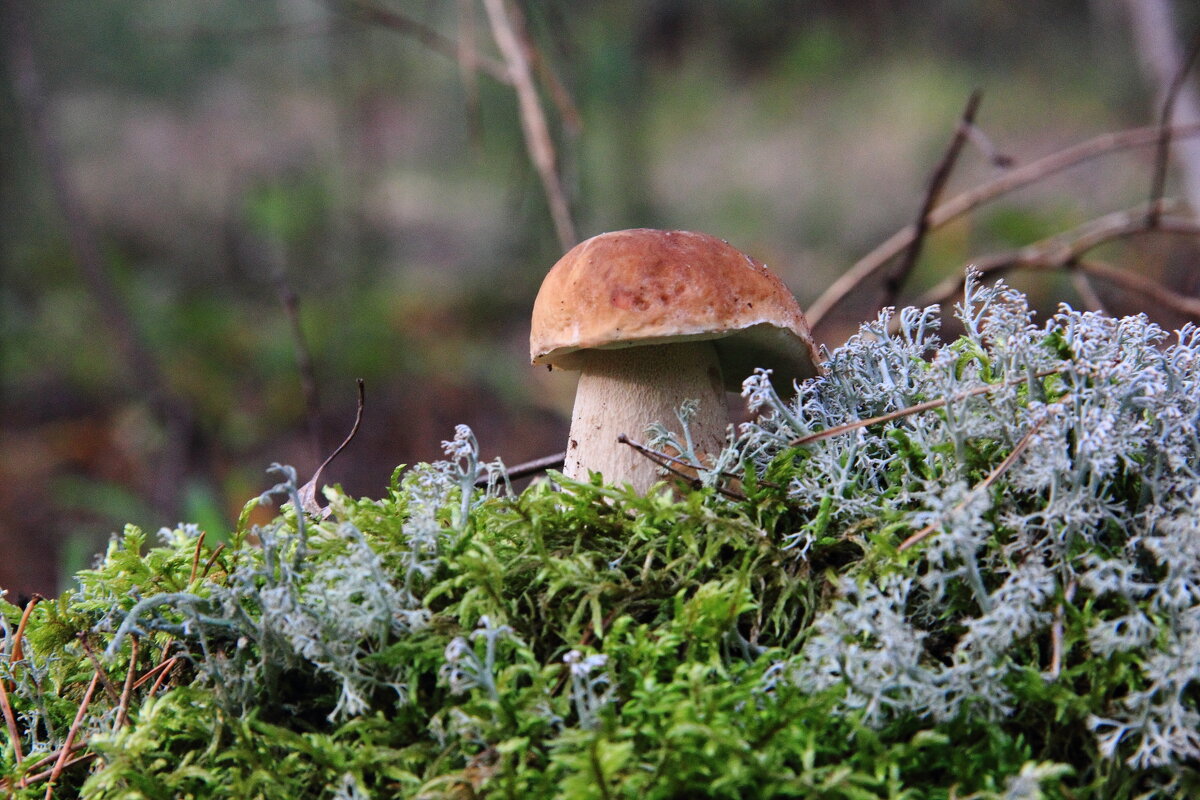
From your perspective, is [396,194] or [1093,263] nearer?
[1093,263]

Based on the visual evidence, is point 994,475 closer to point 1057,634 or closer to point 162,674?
point 1057,634

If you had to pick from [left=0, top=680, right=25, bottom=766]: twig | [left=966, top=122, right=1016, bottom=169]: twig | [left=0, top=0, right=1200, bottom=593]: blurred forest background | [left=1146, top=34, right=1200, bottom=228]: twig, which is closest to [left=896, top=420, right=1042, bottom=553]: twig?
[left=0, top=680, right=25, bottom=766]: twig

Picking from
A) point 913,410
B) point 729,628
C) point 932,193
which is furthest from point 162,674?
point 932,193

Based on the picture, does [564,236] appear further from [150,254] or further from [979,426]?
[150,254]

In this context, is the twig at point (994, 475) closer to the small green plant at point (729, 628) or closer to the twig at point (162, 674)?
the small green plant at point (729, 628)

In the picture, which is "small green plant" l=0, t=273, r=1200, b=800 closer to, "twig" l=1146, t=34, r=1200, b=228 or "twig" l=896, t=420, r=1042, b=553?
"twig" l=896, t=420, r=1042, b=553

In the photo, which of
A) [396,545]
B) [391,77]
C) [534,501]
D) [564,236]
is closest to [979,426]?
[534,501]

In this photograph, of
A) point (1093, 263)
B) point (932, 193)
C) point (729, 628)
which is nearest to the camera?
point (729, 628)
